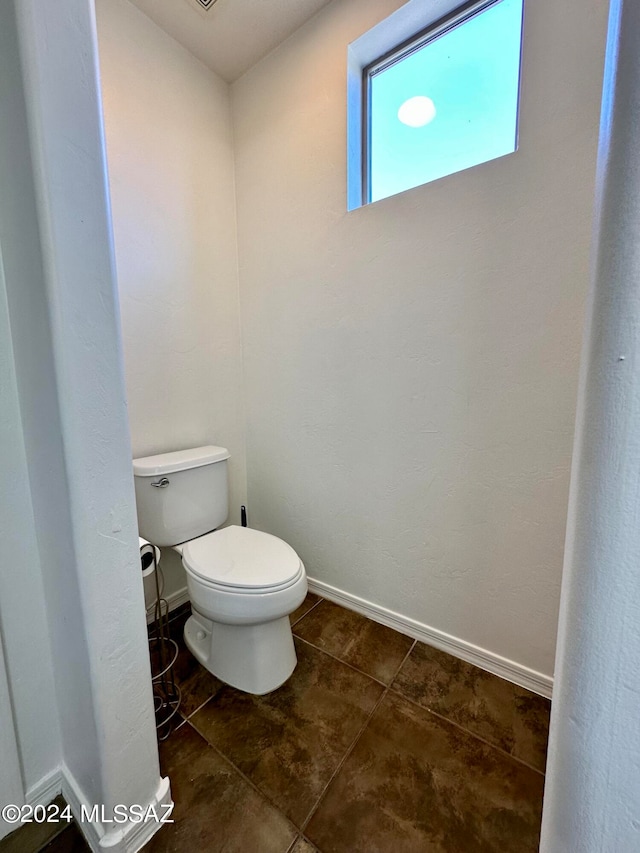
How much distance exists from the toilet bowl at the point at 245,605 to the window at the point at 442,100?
1.48 meters

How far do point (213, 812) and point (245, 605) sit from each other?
1.45ft

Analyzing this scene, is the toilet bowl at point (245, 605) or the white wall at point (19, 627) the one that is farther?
the toilet bowl at point (245, 605)

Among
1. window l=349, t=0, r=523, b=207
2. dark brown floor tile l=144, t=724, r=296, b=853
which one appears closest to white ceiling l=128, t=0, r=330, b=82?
window l=349, t=0, r=523, b=207

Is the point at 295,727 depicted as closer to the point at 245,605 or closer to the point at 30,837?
the point at 245,605

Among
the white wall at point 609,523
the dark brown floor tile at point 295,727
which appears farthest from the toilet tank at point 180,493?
the white wall at point 609,523

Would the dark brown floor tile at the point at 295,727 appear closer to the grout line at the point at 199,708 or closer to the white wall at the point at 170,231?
the grout line at the point at 199,708

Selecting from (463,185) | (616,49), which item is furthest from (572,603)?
(463,185)

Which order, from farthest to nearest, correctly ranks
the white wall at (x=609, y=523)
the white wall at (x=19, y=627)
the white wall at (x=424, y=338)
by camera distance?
the white wall at (x=424, y=338) < the white wall at (x=19, y=627) < the white wall at (x=609, y=523)

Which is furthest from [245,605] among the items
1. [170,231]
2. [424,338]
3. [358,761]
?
[170,231]

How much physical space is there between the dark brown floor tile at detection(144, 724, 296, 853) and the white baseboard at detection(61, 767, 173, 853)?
3 cm

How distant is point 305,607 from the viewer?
155cm

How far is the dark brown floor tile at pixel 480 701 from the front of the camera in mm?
977

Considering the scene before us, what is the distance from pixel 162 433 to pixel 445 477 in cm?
118

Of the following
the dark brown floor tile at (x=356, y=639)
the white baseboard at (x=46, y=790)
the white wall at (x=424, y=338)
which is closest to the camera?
the white baseboard at (x=46, y=790)
